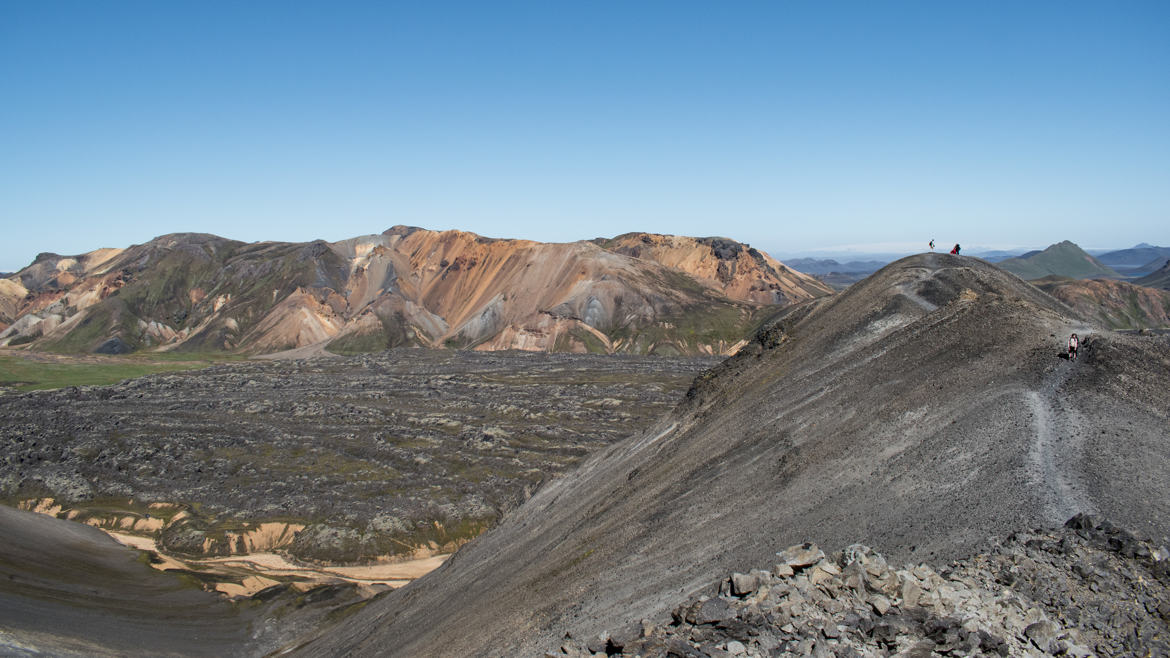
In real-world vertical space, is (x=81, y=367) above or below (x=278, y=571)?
above

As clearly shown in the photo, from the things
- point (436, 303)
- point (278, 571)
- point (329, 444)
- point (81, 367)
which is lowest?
point (278, 571)

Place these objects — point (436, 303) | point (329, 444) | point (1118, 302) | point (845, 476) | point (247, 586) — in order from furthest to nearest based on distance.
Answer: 1. point (436, 303)
2. point (1118, 302)
3. point (329, 444)
4. point (247, 586)
5. point (845, 476)

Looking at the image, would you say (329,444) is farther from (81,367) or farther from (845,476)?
(81,367)

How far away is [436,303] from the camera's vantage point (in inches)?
7003

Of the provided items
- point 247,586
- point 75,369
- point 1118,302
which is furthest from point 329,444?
point 1118,302

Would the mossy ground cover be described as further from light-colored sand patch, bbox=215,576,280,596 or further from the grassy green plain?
light-colored sand patch, bbox=215,576,280,596

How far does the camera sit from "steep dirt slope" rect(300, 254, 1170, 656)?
21578 mm

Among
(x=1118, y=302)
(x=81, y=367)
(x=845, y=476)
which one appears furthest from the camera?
(x=1118, y=302)

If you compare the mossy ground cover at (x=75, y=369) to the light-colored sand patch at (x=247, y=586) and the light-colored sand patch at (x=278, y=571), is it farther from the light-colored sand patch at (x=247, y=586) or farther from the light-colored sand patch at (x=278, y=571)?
the light-colored sand patch at (x=247, y=586)

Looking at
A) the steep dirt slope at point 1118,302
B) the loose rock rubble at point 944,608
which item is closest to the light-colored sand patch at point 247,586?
the loose rock rubble at point 944,608

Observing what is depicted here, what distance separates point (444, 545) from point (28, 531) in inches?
1152

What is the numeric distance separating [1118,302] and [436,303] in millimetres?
148386

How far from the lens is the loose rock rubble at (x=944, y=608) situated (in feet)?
48.0

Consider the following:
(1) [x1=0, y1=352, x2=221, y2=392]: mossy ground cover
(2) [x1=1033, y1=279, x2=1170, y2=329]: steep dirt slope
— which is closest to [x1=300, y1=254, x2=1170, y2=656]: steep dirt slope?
(1) [x1=0, y1=352, x2=221, y2=392]: mossy ground cover
